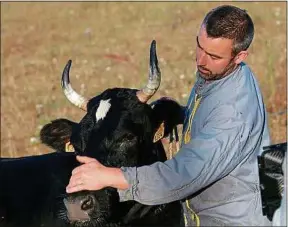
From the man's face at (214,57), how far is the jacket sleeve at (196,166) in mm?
248

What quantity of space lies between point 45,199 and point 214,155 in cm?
227

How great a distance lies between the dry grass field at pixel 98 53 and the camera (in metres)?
11.0

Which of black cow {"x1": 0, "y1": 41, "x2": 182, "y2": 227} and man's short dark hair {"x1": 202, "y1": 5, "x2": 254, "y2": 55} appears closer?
man's short dark hair {"x1": 202, "y1": 5, "x2": 254, "y2": 55}

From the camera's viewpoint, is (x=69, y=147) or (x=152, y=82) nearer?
(x=152, y=82)

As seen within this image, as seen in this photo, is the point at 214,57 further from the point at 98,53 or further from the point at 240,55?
the point at 98,53

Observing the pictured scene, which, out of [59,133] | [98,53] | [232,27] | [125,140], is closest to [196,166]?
[232,27]

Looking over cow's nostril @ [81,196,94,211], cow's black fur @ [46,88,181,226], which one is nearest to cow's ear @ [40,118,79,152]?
cow's black fur @ [46,88,181,226]

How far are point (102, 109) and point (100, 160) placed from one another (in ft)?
1.41

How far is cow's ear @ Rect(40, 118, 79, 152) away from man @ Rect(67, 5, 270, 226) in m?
1.57

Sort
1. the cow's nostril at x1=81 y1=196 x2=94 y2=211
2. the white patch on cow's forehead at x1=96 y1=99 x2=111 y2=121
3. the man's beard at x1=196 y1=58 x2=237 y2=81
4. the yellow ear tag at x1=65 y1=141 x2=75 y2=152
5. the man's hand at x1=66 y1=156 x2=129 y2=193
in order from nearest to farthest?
the man's hand at x1=66 y1=156 x2=129 y2=193 → the man's beard at x1=196 y1=58 x2=237 y2=81 → the cow's nostril at x1=81 y1=196 x2=94 y2=211 → the white patch on cow's forehead at x1=96 y1=99 x2=111 y2=121 → the yellow ear tag at x1=65 y1=141 x2=75 y2=152

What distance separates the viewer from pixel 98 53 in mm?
16141

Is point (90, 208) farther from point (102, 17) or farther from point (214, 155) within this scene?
point (102, 17)

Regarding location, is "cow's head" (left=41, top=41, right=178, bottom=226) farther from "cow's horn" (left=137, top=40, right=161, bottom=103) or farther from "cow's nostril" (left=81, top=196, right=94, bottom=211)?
"cow's nostril" (left=81, top=196, right=94, bottom=211)

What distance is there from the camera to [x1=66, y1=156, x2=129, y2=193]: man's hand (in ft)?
12.3
